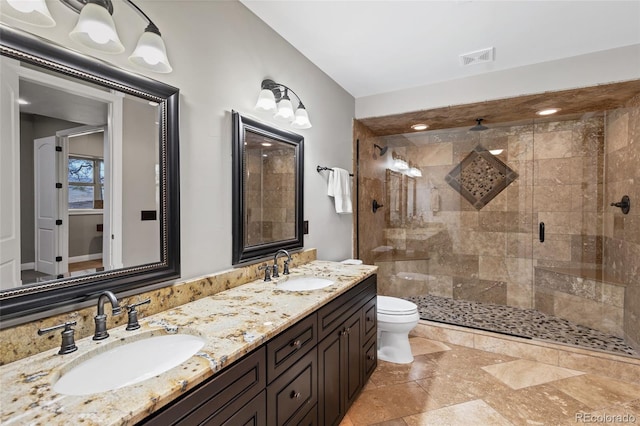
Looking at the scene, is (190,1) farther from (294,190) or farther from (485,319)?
(485,319)

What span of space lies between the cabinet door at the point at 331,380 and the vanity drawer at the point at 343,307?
0.05 m

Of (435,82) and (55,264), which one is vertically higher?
(435,82)

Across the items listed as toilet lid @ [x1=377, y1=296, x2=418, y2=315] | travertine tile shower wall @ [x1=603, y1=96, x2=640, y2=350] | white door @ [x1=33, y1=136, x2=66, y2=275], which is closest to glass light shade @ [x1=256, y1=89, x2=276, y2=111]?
white door @ [x1=33, y1=136, x2=66, y2=275]

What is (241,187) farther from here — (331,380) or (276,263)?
(331,380)

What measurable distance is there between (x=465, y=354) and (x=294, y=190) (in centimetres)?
211

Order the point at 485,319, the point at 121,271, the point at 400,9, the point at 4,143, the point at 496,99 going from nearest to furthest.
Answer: the point at 4,143
the point at 121,271
the point at 400,9
the point at 496,99
the point at 485,319

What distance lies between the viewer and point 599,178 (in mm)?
3104

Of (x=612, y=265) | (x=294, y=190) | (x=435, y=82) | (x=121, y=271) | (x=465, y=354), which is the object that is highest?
(x=435, y=82)

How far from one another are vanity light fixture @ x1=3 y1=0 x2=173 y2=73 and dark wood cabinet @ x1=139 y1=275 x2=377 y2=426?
1.19 m

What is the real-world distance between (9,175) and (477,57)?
2.90m

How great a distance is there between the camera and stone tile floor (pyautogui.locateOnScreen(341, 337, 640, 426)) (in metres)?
1.89

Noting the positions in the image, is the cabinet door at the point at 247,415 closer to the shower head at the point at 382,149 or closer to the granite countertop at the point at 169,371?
the granite countertop at the point at 169,371

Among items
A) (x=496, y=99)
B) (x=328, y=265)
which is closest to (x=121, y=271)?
(x=328, y=265)

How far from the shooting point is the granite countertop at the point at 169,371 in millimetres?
672
